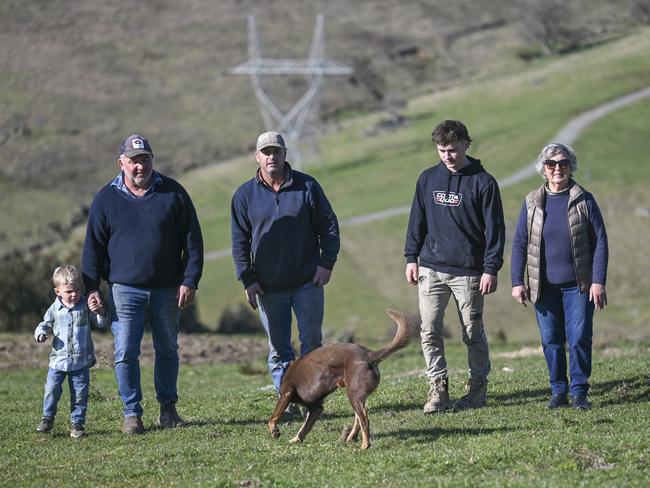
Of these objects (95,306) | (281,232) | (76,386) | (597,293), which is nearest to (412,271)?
(281,232)

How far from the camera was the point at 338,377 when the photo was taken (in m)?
9.46

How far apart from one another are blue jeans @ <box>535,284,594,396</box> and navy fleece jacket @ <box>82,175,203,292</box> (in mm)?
3669

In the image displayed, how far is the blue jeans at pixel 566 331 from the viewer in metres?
10.8

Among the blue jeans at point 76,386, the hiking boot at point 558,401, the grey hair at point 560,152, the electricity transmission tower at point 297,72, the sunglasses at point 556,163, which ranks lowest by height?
the hiking boot at point 558,401

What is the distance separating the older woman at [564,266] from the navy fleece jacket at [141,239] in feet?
11.6

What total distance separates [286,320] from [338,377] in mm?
1818

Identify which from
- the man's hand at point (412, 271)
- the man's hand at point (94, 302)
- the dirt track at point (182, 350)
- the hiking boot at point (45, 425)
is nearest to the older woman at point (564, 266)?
the man's hand at point (412, 271)

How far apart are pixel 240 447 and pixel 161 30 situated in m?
94.5

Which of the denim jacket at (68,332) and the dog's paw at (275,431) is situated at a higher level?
the denim jacket at (68,332)

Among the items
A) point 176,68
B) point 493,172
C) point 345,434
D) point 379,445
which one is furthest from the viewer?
point 176,68

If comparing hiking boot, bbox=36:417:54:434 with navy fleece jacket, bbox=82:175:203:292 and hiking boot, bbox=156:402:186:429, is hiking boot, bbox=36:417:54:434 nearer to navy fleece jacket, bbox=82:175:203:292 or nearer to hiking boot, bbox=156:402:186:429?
hiking boot, bbox=156:402:186:429

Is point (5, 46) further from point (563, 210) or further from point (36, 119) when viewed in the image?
point (563, 210)

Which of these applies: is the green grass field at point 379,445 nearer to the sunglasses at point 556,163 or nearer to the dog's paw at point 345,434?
the dog's paw at point 345,434

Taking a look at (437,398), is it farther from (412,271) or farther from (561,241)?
(561,241)
